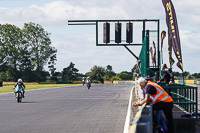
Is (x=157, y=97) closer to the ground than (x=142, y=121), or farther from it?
farther from it

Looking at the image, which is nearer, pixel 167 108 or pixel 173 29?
pixel 167 108

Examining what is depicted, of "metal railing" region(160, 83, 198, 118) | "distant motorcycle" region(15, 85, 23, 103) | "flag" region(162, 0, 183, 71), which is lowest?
"distant motorcycle" region(15, 85, 23, 103)

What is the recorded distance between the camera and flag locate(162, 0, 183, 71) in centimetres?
1232

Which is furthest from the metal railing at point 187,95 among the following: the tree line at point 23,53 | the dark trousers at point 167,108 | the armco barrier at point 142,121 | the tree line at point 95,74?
the tree line at point 95,74

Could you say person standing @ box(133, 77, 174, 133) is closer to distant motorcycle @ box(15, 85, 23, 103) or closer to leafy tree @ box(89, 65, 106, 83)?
distant motorcycle @ box(15, 85, 23, 103)

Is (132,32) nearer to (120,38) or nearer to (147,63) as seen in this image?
(120,38)

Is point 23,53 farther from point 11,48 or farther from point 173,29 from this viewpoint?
point 173,29

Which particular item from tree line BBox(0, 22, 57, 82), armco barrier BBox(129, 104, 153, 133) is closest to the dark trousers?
armco barrier BBox(129, 104, 153, 133)

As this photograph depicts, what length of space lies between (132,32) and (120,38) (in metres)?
1.02

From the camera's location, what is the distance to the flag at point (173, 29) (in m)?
12.3

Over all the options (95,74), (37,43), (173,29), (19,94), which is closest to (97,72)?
(95,74)

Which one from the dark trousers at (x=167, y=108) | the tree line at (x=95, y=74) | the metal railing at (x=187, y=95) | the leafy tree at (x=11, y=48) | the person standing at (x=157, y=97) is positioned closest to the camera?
the person standing at (x=157, y=97)

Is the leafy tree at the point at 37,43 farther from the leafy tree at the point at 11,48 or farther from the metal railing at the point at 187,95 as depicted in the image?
the metal railing at the point at 187,95

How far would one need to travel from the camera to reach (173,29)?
12.5m
